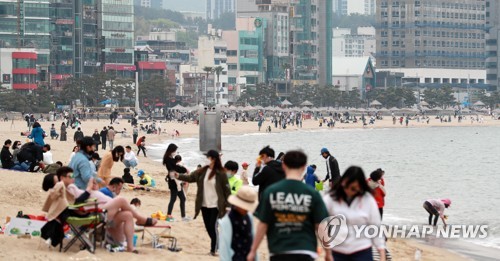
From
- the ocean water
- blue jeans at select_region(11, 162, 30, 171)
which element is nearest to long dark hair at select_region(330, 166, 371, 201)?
the ocean water

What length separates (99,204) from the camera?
14.2m

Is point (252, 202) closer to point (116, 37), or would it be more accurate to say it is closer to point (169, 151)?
point (169, 151)

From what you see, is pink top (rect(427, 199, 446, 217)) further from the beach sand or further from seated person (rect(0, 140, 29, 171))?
seated person (rect(0, 140, 29, 171))

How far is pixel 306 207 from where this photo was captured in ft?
29.8

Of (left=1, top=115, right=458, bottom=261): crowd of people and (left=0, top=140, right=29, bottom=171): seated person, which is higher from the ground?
(left=1, top=115, right=458, bottom=261): crowd of people

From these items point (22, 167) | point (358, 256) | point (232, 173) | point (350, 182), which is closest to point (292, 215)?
point (350, 182)

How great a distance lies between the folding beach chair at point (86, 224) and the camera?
45.7 feet

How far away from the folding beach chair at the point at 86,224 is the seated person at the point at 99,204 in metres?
0.09

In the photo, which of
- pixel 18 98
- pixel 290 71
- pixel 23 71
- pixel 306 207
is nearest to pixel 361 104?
pixel 290 71

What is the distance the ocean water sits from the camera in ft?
109

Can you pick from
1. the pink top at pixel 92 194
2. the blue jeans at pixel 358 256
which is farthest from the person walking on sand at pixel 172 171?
the blue jeans at pixel 358 256

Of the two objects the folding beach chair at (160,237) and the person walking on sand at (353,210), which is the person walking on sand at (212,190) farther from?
the person walking on sand at (353,210)

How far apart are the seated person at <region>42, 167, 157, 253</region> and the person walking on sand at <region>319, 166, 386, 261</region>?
500 cm

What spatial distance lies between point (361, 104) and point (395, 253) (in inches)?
6317
